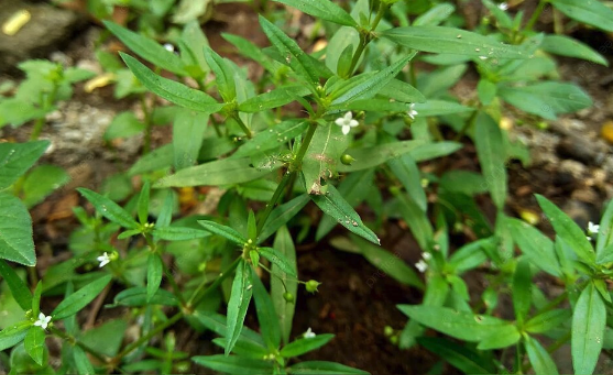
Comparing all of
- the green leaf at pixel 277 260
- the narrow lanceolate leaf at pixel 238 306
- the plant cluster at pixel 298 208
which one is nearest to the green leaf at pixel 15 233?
the plant cluster at pixel 298 208

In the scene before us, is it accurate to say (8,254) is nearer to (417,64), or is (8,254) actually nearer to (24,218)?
(24,218)

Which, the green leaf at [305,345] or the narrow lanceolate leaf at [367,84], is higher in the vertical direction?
the narrow lanceolate leaf at [367,84]

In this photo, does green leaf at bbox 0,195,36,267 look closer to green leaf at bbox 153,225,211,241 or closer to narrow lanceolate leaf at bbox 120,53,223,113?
green leaf at bbox 153,225,211,241

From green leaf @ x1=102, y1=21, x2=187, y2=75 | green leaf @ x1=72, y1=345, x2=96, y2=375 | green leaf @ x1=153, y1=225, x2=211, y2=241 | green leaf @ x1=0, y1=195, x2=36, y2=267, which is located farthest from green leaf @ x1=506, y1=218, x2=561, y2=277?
green leaf @ x1=0, y1=195, x2=36, y2=267

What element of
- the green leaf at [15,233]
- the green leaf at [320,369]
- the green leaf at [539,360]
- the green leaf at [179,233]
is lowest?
the green leaf at [320,369]

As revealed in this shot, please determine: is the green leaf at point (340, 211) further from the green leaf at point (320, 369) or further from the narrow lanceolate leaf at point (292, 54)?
the green leaf at point (320, 369)

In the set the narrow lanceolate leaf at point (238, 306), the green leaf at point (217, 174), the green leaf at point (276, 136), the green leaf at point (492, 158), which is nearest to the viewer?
the narrow lanceolate leaf at point (238, 306)

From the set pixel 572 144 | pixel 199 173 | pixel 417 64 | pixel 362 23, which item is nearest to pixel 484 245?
Answer: pixel 362 23
